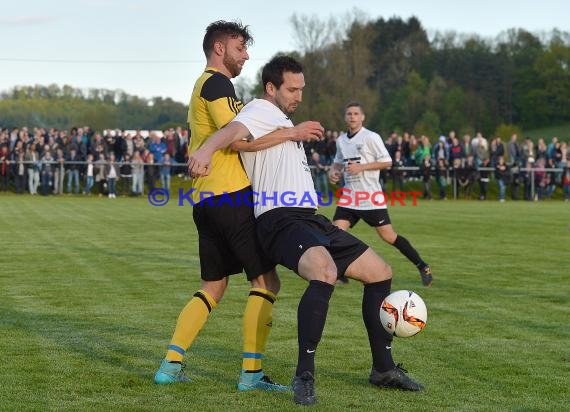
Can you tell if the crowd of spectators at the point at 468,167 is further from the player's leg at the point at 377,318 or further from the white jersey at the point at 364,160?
the player's leg at the point at 377,318

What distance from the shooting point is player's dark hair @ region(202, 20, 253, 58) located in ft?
19.8

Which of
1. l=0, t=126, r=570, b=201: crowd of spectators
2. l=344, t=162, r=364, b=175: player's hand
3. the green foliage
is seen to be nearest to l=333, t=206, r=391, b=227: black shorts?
l=344, t=162, r=364, b=175: player's hand

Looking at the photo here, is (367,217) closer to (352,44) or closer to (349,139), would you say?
(349,139)

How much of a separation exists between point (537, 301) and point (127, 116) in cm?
7456

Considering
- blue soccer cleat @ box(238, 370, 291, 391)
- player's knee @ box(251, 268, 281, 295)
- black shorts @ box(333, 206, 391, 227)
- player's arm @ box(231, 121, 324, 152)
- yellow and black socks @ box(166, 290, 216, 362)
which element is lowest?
blue soccer cleat @ box(238, 370, 291, 391)

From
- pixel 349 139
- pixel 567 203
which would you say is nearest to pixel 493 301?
pixel 349 139

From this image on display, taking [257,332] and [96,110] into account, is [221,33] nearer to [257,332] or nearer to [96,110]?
[257,332]

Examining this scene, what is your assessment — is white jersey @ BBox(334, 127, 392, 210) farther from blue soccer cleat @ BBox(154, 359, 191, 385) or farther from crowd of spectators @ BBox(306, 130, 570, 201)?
crowd of spectators @ BBox(306, 130, 570, 201)

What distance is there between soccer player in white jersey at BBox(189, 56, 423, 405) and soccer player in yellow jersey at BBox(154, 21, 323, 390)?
0.12m

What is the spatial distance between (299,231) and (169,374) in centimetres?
121

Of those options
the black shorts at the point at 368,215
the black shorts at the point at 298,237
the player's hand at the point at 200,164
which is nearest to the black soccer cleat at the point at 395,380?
the black shorts at the point at 298,237

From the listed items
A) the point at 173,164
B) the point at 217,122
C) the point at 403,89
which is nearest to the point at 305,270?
the point at 217,122

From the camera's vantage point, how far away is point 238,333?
7.66m

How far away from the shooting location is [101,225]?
20359 mm
